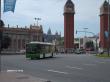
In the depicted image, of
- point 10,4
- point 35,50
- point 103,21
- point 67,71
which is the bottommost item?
point 67,71

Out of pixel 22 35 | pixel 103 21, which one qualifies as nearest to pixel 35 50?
pixel 22 35

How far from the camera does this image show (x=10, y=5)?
829 inches

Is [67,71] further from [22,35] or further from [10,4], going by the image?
[22,35]

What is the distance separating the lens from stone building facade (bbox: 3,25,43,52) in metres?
157

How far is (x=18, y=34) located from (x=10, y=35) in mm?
4079

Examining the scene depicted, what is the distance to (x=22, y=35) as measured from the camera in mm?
159875

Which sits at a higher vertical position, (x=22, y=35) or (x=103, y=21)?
(x=103, y=21)

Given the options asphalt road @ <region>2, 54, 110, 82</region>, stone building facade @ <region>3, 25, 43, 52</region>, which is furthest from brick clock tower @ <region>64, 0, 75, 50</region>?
asphalt road @ <region>2, 54, 110, 82</region>

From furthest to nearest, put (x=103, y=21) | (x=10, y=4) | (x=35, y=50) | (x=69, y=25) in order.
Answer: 1. (x=103, y=21)
2. (x=69, y=25)
3. (x=35, y=50)
4. (x=10, y=4)

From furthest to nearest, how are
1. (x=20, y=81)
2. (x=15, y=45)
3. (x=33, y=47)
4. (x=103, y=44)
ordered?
(x=103, y=44) → (x=15, y=45) → (x=33, y=47) → (x=20, y=81)

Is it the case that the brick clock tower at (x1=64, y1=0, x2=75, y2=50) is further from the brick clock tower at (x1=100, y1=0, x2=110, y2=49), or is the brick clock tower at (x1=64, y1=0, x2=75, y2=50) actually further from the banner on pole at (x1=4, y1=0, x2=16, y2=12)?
the banner on pole at (x1=4, y1=0, x2=16, y2=12)

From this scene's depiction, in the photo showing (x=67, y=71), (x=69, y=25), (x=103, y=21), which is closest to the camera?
(x=67, y=71)

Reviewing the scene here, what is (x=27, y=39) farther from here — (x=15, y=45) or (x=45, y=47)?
(x=45, y=47)

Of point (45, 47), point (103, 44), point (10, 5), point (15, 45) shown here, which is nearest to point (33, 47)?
point (45, 47)
